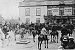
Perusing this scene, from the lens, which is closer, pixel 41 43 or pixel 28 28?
pixel 41 43

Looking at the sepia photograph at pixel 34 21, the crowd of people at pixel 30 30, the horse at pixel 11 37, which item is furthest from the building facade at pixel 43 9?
the horse at pixel 11 37

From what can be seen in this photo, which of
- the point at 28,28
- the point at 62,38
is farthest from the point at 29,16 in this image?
the point at 62,38

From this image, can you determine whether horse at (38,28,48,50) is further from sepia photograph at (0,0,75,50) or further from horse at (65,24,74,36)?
horse at (65,24,74,36)

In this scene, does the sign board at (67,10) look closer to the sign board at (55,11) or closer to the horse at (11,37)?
the sign board at (55,11)

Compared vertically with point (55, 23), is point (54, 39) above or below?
below

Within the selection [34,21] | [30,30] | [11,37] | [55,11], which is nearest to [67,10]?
[55,11]

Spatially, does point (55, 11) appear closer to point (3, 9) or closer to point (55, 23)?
point (55, 23)

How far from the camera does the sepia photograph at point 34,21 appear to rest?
12.9ft

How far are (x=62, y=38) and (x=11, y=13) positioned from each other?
1.21 meters

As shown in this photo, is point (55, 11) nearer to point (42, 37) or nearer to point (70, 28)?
point (70, 28)

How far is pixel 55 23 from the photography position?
164 inches

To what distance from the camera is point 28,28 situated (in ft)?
13.6

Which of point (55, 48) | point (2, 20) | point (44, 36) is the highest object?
point (2, 20)

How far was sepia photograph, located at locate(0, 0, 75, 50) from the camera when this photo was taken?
12.9 ft
